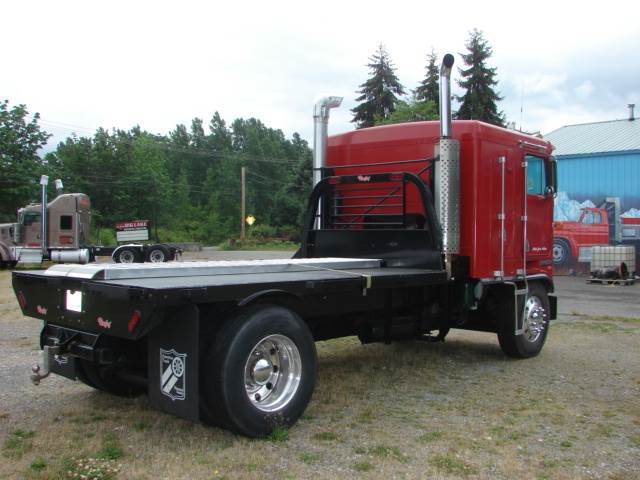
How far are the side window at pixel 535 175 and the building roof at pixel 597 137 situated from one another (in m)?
17.6

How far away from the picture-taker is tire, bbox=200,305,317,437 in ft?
14.6

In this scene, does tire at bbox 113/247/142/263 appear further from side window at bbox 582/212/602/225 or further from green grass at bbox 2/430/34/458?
green grass at bbox 2/430/34/458

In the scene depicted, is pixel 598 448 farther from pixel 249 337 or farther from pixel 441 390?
pixel 249 337

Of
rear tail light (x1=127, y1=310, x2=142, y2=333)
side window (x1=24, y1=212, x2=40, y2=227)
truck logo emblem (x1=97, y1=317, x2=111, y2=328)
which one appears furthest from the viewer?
side window (x1=24, y1=212, x2=40, y2=227)

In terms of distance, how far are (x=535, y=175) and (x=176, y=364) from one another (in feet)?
17.9

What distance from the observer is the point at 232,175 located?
95.4m

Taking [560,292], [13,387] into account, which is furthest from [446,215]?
[560,292]

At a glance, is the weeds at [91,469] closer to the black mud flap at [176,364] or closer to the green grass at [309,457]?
the black mud flap at [176,364]

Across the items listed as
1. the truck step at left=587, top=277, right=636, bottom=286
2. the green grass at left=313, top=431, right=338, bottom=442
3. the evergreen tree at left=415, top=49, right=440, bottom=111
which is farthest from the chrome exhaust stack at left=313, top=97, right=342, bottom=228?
the evergreen tree at left=415, top=49, right=440, bottom=111

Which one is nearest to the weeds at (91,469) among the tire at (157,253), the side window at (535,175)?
the side window at (535,175)

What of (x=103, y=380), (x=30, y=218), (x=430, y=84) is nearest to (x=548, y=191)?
(x=103, y=380)

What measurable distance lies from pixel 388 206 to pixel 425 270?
3.65ft

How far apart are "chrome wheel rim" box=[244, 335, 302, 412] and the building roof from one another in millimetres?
22117

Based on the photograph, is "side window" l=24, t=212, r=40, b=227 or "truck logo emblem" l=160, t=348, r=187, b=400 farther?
"side window" l=24, t=212, r=40, b=227
